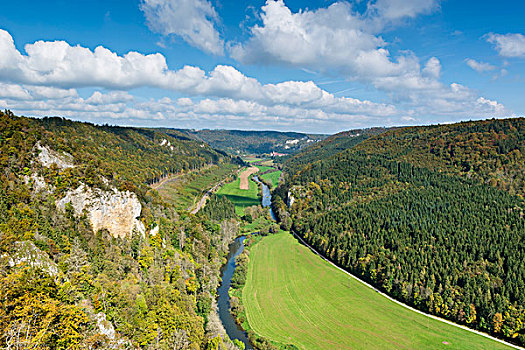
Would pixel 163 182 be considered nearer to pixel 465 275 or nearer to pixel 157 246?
pixel 157 246

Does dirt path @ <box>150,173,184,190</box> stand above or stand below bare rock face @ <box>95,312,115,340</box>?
below

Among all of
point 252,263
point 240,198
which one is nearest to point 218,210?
point 252,263

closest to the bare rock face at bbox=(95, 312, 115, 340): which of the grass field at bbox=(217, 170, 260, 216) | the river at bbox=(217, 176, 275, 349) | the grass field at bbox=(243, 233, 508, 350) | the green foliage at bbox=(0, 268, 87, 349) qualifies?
the green foliage at bbox=(0, 268, 87, 349)

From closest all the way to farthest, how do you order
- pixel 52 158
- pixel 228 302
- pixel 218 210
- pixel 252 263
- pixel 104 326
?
pixel 104 326, pixel 52 158, pixel 228 302, pixel 252 263, pixel 218 210

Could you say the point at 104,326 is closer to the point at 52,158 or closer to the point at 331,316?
the point at 52,158

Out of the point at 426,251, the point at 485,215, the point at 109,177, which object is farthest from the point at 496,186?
the point at 109,177

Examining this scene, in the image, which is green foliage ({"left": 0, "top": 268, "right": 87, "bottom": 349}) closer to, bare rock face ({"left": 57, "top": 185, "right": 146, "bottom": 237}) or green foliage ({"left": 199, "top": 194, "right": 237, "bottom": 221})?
bare rock face ({"left": 57, "top": 185, "right": 146, "bottom": 237})

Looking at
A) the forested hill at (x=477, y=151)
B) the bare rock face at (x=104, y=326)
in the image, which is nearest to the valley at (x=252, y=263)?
the bare rock face at (x=104, y=326)
